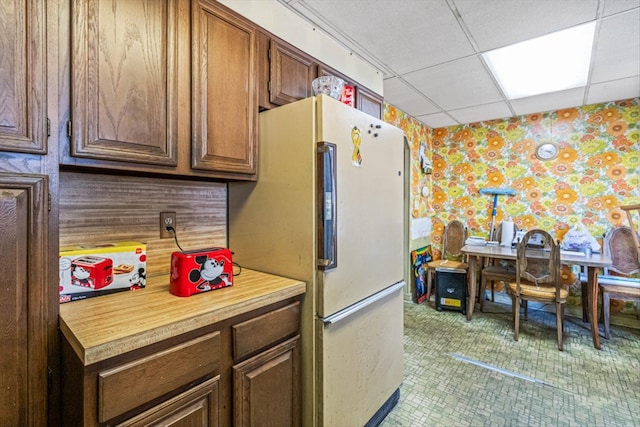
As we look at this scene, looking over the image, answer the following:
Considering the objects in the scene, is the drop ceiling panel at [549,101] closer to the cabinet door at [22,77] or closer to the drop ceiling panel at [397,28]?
the drop ceiling panel at [397,28]

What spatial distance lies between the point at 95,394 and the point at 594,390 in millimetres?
2909

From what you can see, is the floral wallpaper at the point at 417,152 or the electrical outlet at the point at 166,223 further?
the floral wallpaper at the point at 417,152

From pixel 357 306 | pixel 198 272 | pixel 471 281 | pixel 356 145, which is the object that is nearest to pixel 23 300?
pixel 198 272

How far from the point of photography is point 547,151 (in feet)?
12.1

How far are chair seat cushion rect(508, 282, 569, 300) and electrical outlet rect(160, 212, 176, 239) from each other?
302cm

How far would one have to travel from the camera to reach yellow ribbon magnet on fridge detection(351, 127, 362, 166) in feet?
4.89

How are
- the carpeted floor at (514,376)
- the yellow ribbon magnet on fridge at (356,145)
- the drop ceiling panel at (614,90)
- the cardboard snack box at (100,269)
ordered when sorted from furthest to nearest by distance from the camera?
the drop ceiling panel at (614,90) → the carpeted floor at (514,376) → the yellow ribbon magnet on fridge at (356,145) → the cardboard snack box at (100,269)

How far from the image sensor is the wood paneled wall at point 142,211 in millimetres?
1269

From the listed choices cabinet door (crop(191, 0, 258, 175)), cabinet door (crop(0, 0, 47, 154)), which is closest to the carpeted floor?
cabinet door (crop(191, 0, 258, 175))

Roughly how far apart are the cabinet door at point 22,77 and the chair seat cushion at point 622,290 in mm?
4116

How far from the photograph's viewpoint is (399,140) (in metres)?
1.91

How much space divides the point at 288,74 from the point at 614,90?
11.1 feet

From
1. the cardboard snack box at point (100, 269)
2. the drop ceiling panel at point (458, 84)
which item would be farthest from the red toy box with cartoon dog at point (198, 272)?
the drop ceiling panel at point (458, 84)

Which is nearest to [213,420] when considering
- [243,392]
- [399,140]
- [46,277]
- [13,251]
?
[243,392]
